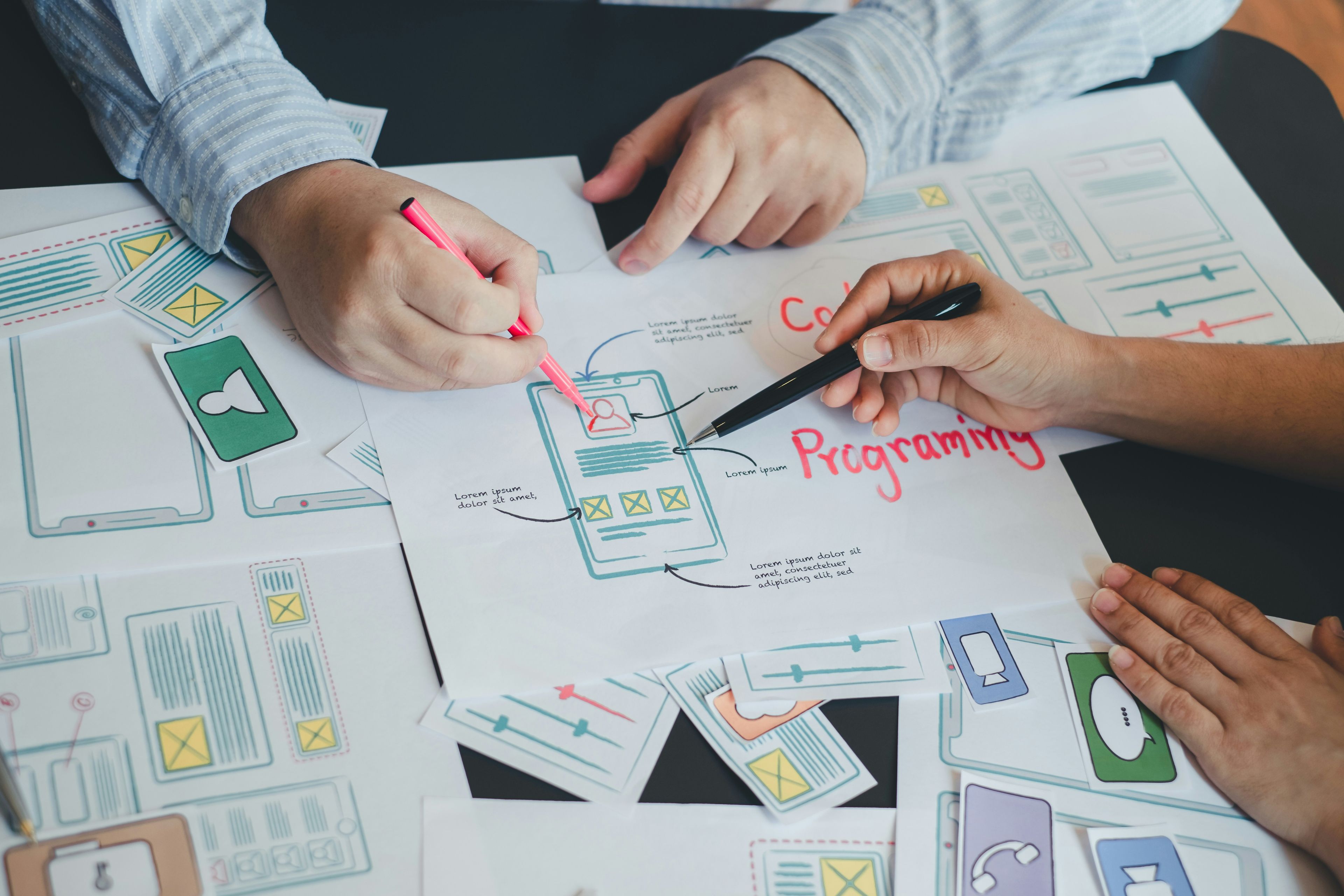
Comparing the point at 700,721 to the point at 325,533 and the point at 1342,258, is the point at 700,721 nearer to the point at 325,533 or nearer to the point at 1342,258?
the point at 325,533

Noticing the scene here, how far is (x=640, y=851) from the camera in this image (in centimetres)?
58

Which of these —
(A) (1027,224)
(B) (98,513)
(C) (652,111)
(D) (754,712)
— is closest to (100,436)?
(B) (98,513)

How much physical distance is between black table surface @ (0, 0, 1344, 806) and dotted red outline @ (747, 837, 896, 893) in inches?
1.0

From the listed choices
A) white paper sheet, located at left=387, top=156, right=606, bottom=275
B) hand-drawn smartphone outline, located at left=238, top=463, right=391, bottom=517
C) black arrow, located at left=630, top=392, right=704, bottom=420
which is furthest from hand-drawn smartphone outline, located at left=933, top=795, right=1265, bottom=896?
white paper sheet, located at left=387, top=156, right=606, bottom=275

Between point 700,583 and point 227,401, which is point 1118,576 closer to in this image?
point 700,583

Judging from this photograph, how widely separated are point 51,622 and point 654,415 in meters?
0.45

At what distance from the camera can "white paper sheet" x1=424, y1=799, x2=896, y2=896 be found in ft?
1.84

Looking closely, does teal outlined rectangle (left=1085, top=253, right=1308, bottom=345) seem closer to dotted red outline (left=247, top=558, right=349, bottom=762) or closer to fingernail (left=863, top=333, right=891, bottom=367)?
fingernail (left=863, top=333, right=891, bottom=367)

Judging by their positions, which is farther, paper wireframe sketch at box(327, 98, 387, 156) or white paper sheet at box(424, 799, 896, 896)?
paper wireframe sketch at box(327, 98, 387, 156)

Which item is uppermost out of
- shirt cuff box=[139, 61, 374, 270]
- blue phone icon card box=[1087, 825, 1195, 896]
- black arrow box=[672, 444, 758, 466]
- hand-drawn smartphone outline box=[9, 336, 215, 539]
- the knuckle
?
shirt cuff box=[139, 61, 374, 270]

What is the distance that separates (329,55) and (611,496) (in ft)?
1.98

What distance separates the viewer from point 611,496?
0.72 meters

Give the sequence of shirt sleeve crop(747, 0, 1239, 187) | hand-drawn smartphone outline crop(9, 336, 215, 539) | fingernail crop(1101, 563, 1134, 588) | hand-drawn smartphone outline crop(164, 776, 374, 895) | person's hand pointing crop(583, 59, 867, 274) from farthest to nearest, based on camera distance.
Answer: shirt sleeve crop(747, 0, 1239, 187) → person's hand pointing crop(583, 59, 867, 274) → fingernail crop(1101, 563, 1134, 588) → hand-drawn smartphone outline crop(9, 336, 215, 539) → hand-drawn smartphone outline crop(164, 776, 374, 895)

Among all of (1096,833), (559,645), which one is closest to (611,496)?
(559,645)
